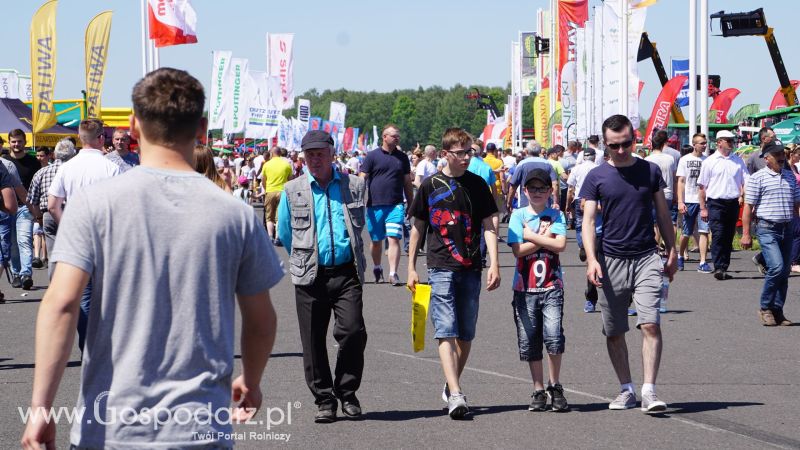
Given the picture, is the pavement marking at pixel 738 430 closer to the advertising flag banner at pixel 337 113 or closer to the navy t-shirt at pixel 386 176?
the navy t-shirt at pixel 386 176

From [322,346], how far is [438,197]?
1.20 metres

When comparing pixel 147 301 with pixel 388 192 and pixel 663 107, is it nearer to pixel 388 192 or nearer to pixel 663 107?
pixel 388 192

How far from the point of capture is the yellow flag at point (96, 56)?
24.8 meters

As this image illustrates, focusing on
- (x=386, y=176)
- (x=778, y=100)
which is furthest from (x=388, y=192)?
(x=778, y=100)

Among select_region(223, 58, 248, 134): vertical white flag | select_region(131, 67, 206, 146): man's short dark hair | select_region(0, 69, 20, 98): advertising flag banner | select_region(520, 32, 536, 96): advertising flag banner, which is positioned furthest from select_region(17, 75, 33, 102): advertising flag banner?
select_region(131, 67, 206, 146): man's short dark hair

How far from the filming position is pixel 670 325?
11.3 m

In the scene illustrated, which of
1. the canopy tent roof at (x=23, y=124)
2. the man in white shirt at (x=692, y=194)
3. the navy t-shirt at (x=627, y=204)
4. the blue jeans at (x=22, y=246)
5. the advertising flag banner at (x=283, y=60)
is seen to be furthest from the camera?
the advertising flag banner at (x=283, y=60)

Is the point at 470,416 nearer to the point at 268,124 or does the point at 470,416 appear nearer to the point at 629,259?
the point at 629,259

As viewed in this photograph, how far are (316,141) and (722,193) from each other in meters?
9.30

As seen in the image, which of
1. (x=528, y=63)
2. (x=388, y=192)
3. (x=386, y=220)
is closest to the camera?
(x=388, y=192)

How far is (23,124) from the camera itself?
32.1m

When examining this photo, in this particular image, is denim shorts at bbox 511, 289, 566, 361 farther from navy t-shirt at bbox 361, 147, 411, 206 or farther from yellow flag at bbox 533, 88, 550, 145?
yellow flag at bbox 533, 88, 550, 145

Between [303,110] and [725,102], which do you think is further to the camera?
[303,110]

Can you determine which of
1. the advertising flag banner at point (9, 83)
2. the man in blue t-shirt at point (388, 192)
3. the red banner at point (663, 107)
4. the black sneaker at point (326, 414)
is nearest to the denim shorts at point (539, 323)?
the black sneaker at point (326, 414)
